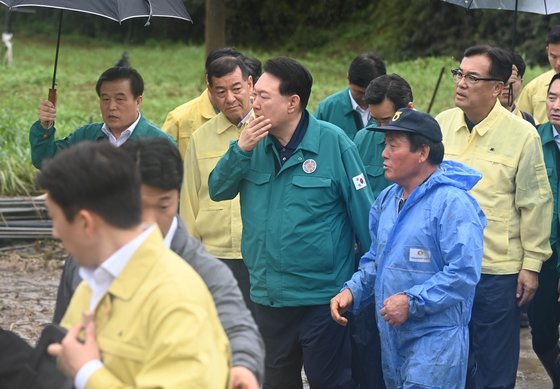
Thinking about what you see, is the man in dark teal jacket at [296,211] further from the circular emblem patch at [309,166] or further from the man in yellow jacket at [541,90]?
the man in yellow jacket at [541,90]

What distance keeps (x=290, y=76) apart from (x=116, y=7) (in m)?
1.23

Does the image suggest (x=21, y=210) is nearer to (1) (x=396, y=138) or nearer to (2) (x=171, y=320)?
(1) (x=396, y=138)

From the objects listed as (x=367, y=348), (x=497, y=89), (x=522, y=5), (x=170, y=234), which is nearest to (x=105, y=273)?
(x=170, y=234)

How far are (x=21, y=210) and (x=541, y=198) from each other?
19.4ft

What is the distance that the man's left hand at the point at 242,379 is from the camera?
346 cm

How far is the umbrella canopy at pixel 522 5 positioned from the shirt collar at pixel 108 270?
597 cm

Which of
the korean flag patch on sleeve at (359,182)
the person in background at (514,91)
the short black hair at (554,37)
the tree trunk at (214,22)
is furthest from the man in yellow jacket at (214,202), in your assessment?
the tree trunk at (214,22)

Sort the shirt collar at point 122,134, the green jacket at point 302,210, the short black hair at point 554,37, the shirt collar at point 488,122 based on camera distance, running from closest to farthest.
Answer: the green jacket at point 302,210 < the shirt collar at point 488,122 < the shirt collar at point 122,134 < the short black hair at point 554,37

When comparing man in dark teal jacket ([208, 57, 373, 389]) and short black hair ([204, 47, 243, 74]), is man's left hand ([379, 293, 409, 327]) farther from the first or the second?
short black hair ([204, 47, 243, 74])

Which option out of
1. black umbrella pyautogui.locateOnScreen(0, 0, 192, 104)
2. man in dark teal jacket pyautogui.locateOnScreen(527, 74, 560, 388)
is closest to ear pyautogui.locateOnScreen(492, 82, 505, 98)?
man in dark teal jacket pyautogui.locateOnScreen(527, 74, 560, 388)

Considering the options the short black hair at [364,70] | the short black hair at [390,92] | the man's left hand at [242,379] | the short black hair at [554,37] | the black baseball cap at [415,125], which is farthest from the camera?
the short black hair at [554,37]

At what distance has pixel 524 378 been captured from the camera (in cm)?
802

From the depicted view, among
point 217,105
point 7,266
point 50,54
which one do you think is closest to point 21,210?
point 7,266

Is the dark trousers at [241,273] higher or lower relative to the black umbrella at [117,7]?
lower
